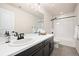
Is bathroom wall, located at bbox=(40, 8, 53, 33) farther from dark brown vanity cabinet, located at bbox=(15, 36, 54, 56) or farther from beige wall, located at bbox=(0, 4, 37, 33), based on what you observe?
dark brown vanity cabinet, located at bbox=(15, 36, 54, 56)

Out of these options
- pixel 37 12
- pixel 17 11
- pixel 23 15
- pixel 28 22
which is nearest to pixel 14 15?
pixel 17 11

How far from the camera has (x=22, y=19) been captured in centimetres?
184

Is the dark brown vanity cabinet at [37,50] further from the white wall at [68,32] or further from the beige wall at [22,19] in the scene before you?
the white wall at [68,32]

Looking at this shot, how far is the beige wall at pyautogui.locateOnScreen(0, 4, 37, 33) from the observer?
5.18 feet

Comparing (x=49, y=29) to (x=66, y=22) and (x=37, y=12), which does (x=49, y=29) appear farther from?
(x=66, y=22)

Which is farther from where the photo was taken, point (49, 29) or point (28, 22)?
point (49, 29)

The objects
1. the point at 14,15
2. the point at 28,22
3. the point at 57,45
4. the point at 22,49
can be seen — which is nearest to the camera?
the point at 22,49

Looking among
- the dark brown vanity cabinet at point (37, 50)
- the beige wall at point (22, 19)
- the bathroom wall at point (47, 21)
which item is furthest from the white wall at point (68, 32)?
the beige wall at point (22, 19)

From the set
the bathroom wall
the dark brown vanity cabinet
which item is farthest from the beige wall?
the dark brown vanity cabinet

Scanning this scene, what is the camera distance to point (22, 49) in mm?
943

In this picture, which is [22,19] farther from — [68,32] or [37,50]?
[68,32]

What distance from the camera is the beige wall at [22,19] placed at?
5.18ft

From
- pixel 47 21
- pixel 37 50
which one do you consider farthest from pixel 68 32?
pixel 37 50

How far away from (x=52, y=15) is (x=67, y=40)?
1817 millimetres
